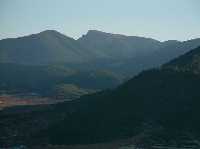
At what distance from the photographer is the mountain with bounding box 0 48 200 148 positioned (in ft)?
298

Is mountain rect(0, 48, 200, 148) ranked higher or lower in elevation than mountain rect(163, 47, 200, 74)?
lower

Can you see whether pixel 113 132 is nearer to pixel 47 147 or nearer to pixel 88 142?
pixel 88 142

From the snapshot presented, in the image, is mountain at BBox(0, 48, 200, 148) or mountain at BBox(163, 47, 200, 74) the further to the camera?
mountain at BBox(163, 47, 200, 74)

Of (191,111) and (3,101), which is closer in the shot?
(191,111)

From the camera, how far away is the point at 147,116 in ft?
317

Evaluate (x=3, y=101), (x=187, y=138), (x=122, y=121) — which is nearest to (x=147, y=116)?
(x=122, y=121)

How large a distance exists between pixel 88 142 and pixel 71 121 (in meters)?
11.1

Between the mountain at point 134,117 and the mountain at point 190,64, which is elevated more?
the mountain at point 190,64

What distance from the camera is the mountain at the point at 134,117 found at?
90.9 meters

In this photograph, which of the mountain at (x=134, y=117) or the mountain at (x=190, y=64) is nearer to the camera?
the mountain at (x=134, y=117)

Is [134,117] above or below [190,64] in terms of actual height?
below

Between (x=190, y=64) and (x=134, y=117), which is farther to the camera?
(x=190, y=64)

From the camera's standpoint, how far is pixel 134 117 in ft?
318

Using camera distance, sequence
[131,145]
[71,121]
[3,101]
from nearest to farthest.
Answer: [131,145], [71,121], [3,101]
